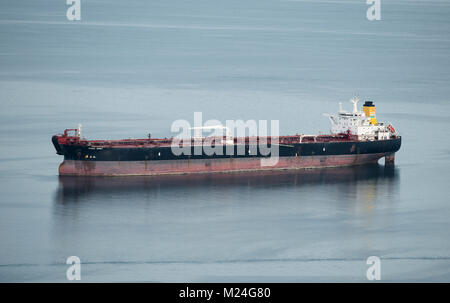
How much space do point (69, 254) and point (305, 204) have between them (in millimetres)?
11643

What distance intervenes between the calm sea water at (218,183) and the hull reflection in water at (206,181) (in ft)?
0.36

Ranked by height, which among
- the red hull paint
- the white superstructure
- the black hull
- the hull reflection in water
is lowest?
the hull reflection in water

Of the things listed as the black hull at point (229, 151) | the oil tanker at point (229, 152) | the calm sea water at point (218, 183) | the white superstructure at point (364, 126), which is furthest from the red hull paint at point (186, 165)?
the white superstructure at point (364, 126)

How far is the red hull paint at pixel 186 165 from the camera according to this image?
41281 millimetres

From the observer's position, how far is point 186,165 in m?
42.3

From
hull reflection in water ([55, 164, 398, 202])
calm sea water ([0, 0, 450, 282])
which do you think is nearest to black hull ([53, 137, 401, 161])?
hull reflection in water ([55, 164, 398, 202])

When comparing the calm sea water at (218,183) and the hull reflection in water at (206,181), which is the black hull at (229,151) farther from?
the calm sea water at (218,183)

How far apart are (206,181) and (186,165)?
147 cm

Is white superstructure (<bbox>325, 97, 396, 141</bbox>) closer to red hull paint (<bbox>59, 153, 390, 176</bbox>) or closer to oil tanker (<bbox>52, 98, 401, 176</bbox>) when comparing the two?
oil tanker (<bbox>52, 98, 401, 176</bbox>)

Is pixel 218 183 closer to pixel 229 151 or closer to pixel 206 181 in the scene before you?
pixel 206 181

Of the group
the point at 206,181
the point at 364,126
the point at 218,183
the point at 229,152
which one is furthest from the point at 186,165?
the point at 364,126

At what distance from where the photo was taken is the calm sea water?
104 feet

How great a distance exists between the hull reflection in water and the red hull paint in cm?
31

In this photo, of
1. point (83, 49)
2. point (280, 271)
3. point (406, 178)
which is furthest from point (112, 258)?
point (83, 49)
